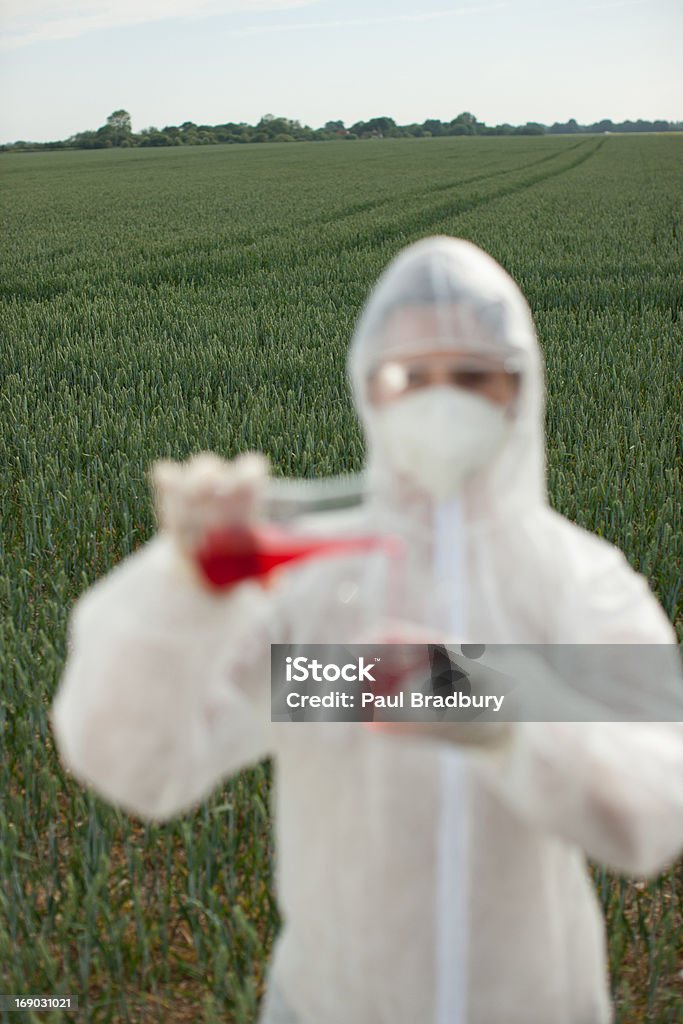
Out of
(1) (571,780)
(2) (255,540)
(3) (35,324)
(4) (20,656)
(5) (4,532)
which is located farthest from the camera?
(3) (35,324)

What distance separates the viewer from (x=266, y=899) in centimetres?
219

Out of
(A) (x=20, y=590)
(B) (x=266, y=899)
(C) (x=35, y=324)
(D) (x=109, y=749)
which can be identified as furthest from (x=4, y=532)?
(C) (x=35, y=324)

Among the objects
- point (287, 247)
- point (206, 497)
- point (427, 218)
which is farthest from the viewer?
point (427, 218)

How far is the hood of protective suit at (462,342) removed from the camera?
37.5 inches

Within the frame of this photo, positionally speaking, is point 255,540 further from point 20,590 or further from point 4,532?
point 4,532

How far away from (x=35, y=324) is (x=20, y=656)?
6.54 metres

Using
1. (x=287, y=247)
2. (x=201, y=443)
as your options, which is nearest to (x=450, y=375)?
(x=201, y=443)

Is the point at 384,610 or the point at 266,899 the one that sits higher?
the point at 384,610

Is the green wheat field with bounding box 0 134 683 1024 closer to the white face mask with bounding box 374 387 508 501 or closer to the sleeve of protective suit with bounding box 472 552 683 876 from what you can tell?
the sleeve of protective suit with bounding box 472 552 683 876

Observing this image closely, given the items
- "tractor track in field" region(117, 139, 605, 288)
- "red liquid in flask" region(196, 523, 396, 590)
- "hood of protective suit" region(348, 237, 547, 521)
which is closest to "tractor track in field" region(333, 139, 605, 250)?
"tractor track in field" region(117, 139, 605, 288)

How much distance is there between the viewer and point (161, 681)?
910 mm

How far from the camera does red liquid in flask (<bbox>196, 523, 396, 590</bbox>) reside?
808 mm

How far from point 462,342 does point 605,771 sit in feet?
1.43

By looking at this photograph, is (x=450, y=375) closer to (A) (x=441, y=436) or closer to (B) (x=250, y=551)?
(A) (x=441, y=436)
